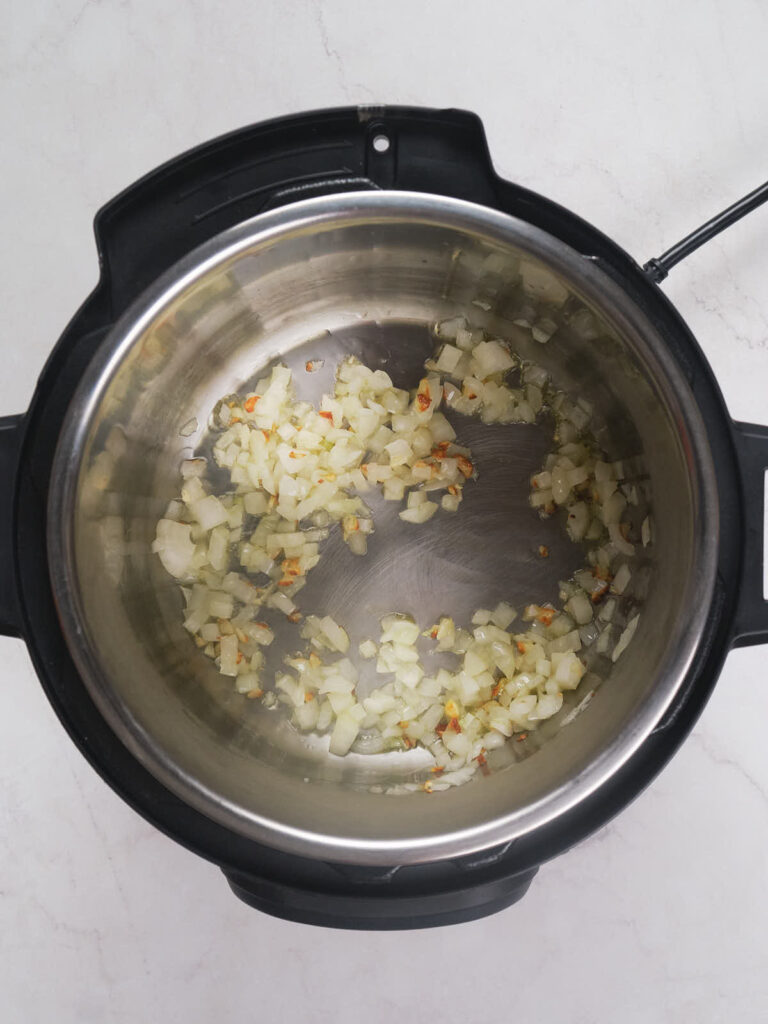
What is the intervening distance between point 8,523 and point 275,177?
17.3 inches

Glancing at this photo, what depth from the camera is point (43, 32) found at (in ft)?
3.51

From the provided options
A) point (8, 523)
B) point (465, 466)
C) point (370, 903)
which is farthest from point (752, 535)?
point (8, 523)

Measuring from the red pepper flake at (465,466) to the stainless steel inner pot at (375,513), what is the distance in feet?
0.06

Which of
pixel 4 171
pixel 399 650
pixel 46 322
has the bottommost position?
pixel 399 650

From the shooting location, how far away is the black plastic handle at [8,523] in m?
0.83

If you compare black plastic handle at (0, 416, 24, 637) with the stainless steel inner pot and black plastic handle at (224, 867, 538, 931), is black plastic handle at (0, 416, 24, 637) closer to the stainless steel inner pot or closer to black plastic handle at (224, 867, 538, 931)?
the stainless steel inner pot

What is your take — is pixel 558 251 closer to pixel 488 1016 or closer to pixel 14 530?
pixel 14 530

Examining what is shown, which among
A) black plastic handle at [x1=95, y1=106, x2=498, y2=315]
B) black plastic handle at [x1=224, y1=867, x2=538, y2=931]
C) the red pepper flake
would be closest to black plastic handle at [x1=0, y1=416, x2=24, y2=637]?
black plastic handle at [x1=95, y1=106, x2=498, y2=315]

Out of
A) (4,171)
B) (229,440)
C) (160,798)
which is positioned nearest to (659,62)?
(229,440)

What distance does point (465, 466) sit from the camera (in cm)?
103

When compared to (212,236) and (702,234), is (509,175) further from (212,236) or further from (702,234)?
(212,236)

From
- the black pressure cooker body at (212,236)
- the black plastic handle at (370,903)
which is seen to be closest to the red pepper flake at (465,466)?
the black pressure cooker body at (212,236)

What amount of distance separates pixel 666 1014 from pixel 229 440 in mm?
945

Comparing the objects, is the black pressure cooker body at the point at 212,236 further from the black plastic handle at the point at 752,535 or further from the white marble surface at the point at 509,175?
the white marble surface at the point at 509,175
